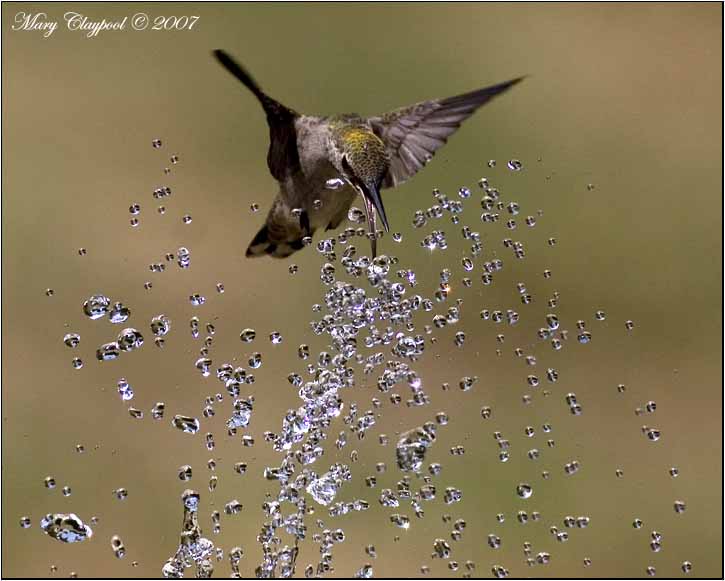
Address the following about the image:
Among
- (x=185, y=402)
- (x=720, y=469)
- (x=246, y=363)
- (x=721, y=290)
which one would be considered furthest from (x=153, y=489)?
(x=721, y=290)

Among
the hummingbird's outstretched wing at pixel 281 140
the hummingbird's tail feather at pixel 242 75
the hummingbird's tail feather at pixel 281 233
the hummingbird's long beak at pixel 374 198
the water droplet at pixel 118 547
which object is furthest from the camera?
the water droplet at pixel 118 547

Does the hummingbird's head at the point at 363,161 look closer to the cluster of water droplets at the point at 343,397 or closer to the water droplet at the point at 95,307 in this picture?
the cluster of water droplets at the point at 343,397

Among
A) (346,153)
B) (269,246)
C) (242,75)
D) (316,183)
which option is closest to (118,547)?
(269,246)

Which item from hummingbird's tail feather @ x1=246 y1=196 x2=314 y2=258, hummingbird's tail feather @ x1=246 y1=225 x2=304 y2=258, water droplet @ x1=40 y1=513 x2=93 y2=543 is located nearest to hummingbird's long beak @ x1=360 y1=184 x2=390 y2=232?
hummingbird's tail feather @ x1=246 y1=196 x2=314 y2=258

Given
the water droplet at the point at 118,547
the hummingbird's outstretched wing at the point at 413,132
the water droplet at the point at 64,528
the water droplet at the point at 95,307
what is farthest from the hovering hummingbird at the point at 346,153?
the water droplet at the point at 118,547

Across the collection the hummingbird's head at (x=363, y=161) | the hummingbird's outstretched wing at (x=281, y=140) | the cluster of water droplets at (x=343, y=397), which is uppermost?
the hummingbird's outstretched wing at (x=281, y=140)

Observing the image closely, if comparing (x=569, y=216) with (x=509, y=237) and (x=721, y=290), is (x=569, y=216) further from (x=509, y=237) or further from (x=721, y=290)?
(x=721, y=290)

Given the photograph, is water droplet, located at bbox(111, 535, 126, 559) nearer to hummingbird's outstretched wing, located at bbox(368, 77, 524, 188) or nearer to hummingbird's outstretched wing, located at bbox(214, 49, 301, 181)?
hummingbird's outstretched wing, located at bbox(214, 49, 301, 181)

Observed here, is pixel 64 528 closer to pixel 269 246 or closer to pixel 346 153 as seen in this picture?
pixel 269 246
